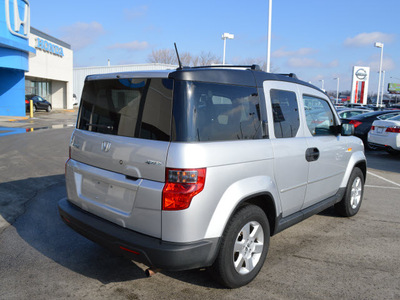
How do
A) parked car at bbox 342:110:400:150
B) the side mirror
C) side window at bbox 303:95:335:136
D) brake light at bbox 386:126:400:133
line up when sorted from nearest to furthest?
side window at bbox 303:95:335:136
the side mirror
brake light at bbox 386:126:400:133
parked car at bbox 342:110:400:150

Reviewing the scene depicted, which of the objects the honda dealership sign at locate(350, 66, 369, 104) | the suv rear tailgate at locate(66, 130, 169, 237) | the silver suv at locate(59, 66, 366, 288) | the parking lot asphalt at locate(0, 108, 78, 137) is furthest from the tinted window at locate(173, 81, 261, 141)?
the honda dealership sign at locate(350, 66, 369, 104)

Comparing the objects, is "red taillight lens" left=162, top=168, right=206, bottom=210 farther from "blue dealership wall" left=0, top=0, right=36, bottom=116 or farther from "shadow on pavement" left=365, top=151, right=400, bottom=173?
"blue dealership wall" left=0, top=0, right=36, bottom=116

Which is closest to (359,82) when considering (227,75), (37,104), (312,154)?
(37,104)

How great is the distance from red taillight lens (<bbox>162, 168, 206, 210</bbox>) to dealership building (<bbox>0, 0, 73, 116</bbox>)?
74.3 ft

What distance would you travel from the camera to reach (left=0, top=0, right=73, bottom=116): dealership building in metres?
22.1

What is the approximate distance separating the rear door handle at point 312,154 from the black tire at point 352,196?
1.27 meters

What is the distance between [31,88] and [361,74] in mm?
43266

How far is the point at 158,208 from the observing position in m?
2.73

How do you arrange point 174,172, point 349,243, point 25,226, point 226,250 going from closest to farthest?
point 174,172 → point 226,250 → point 349,243 → point 25,226

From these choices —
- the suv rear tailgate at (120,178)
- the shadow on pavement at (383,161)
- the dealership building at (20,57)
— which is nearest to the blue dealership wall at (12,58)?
the dealership building at (20,57)

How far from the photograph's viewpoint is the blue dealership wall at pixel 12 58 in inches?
856

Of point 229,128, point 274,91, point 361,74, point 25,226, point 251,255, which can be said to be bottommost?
Result: point 25,226

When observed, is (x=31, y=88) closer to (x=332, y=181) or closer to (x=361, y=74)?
(x=332, y=181)

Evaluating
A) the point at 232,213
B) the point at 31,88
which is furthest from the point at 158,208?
the point at 31,88
